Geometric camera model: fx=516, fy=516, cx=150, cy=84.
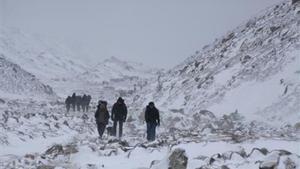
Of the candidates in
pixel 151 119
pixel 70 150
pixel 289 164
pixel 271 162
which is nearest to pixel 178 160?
pixel 271 162

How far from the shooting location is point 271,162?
990 cm

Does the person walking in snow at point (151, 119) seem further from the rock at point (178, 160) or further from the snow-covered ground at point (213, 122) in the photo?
the rock at point (178, 160)

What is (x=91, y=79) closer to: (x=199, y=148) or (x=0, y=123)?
(x=0, y=123)

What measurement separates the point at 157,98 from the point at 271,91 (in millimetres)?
18227

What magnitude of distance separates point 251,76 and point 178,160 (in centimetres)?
2375

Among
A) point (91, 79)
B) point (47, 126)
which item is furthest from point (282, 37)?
point (91, 79)

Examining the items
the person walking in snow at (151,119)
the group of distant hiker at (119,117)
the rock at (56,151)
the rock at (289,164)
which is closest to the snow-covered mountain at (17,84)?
the group of distant hiker at (119,117)

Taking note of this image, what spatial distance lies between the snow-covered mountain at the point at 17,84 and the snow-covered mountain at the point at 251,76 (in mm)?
28498

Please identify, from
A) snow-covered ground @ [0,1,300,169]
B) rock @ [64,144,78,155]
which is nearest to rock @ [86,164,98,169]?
snow-covered ground @ [0,1,300,169]

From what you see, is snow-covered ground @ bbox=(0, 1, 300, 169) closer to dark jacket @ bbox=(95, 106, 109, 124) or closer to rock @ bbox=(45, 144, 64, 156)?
rock @ bbox=(45, 144, 64, 156)

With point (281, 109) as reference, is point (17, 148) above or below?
below

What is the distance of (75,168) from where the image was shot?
13516 millimetres

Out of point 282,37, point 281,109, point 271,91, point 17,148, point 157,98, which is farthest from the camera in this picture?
point 157,98

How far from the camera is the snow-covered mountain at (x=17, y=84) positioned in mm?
72188
